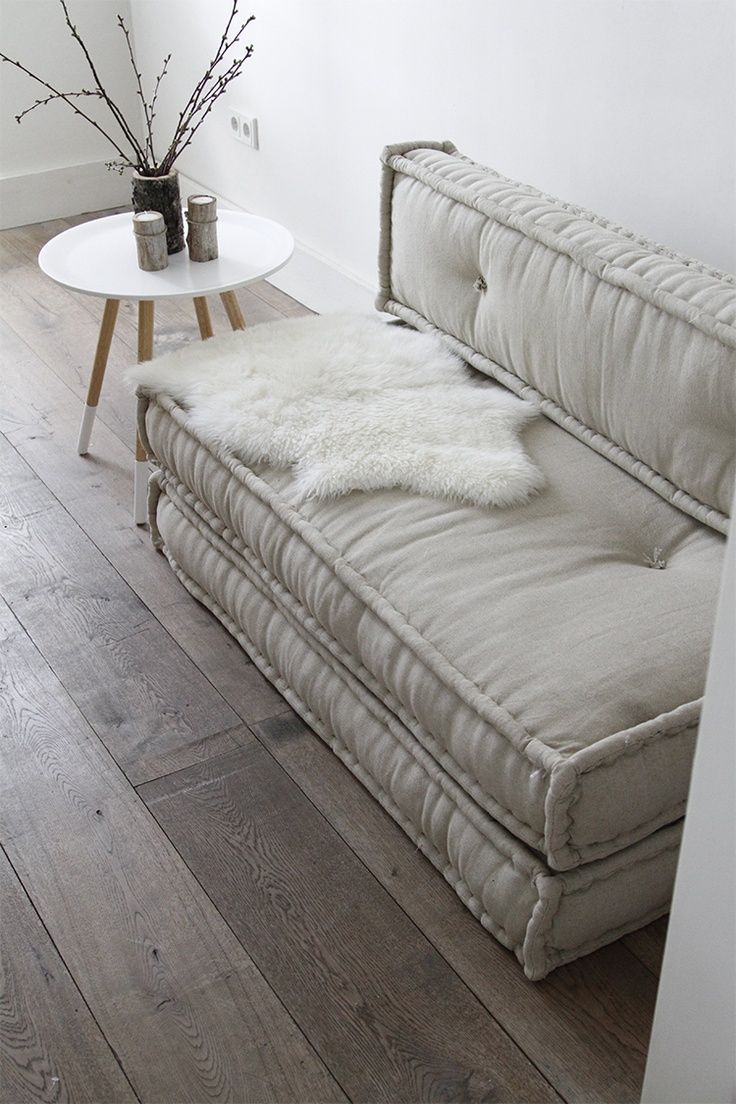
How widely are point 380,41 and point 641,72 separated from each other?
0.93m

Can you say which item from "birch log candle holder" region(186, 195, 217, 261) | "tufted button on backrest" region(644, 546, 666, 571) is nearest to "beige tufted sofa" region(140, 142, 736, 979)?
"tufted button on backrest" region(644, 546, 666, 571)

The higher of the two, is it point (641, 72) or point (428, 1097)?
point (641, 72)

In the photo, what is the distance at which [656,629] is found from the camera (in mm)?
1534

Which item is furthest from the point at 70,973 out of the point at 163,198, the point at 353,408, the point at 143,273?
the point at 163,198

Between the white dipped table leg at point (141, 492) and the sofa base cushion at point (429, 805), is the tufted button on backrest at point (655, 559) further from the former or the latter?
the white dipped table leg at point (141, 492)

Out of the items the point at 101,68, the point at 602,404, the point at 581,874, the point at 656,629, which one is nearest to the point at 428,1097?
the point at 581,874

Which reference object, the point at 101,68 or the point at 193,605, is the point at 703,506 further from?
the point at 101,68

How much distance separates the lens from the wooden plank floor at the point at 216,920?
1.47m

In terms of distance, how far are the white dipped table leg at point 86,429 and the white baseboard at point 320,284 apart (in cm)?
79

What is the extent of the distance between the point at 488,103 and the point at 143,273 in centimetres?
84

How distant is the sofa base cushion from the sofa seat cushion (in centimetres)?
3

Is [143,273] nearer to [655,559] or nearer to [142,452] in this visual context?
[142,452]

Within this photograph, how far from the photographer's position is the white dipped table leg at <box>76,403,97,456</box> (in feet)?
8.88

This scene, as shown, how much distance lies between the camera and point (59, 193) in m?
4.18
